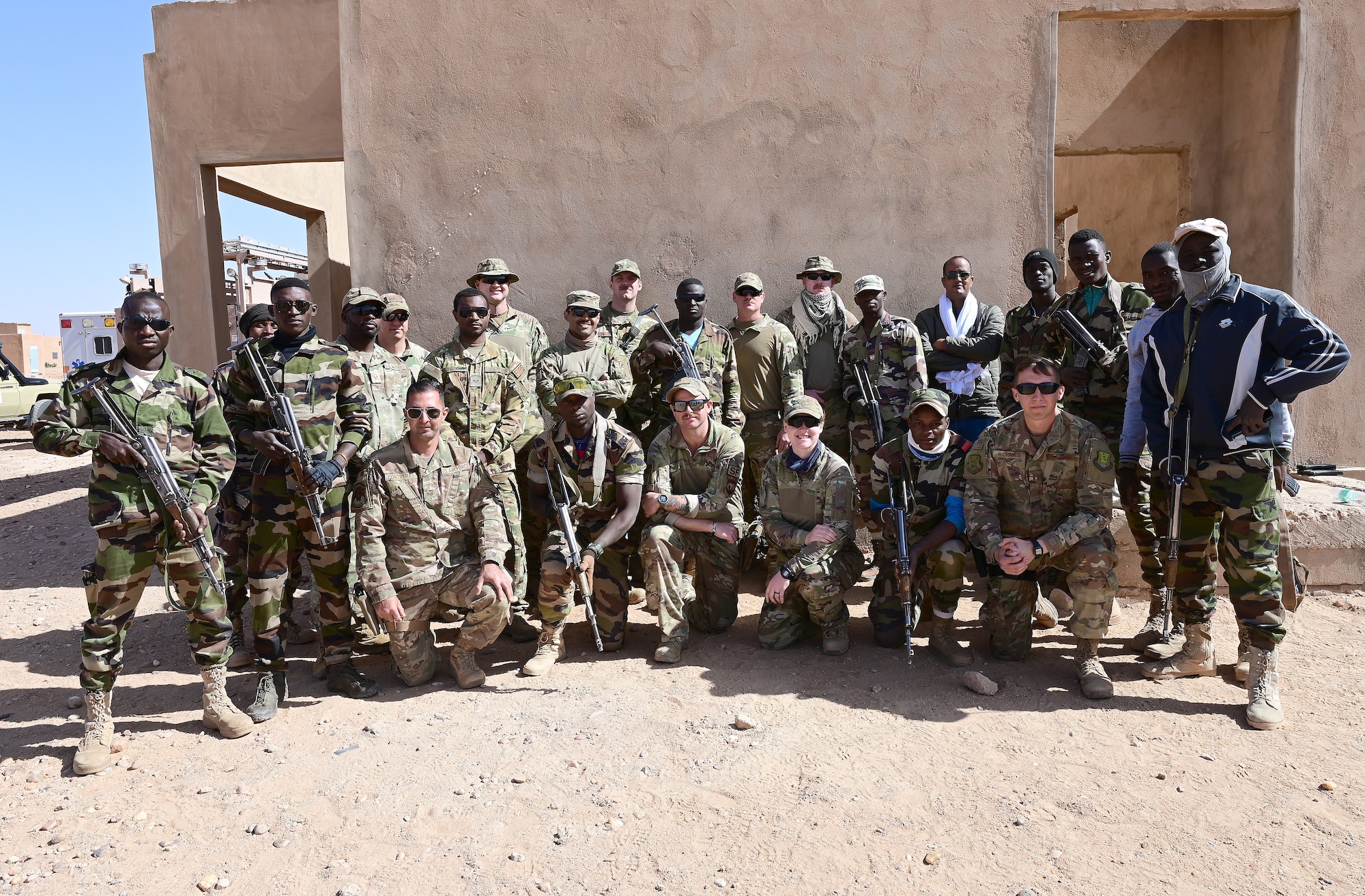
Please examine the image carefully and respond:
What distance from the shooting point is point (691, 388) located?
511 cm

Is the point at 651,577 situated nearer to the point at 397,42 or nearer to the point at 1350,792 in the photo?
the point at 1350,792

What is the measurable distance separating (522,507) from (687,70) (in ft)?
12.1

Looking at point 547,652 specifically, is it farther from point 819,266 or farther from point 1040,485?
point 819,266

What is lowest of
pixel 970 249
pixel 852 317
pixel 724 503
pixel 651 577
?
pixel 651 577

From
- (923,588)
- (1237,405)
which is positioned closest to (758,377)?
(923,588)

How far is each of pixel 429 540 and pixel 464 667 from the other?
2.28ft

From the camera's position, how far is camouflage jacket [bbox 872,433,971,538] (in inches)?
196

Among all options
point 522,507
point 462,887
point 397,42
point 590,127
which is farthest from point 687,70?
point 462,887

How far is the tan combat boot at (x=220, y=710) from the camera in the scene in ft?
13.4

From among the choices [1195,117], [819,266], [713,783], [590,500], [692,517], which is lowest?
[713,783]

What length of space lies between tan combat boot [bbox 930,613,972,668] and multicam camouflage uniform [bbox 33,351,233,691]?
3.58 m

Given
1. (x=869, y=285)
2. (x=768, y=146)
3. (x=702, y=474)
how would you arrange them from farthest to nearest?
(x=768, y=146), (x=869, y=285), (x=702, y=474)

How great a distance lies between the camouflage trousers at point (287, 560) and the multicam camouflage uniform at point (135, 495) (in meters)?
0.28

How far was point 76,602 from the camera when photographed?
6418 mm
